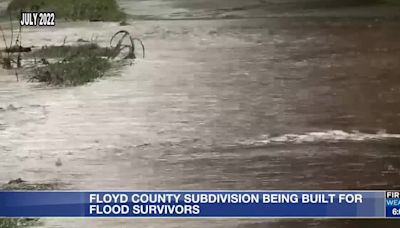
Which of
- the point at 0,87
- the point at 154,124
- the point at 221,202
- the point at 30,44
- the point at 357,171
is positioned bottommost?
the point at 221,202

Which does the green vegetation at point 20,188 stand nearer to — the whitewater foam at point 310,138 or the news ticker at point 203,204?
the news ticker at point 203,204

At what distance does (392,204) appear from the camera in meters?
1.76

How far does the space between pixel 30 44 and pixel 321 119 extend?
985 millimetres

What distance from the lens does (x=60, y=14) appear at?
1.76 m

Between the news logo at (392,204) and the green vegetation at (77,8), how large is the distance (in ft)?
3.46

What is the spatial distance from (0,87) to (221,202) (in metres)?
0.81

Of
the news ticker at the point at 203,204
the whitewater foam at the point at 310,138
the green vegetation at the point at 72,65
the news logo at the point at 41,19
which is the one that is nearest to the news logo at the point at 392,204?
the news ticker at the point at 203,204

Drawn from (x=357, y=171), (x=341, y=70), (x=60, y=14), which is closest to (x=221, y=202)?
(x=357, y=171)

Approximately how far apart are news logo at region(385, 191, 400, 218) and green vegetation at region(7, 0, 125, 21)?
1.06m

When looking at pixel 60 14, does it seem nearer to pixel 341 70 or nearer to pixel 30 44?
pixel 30 44

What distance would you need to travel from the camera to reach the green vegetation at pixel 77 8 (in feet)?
5.78

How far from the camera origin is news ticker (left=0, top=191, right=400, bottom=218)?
172 centimetres

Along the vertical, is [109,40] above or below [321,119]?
above

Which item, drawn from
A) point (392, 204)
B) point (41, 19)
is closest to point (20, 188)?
point (41, 19)
